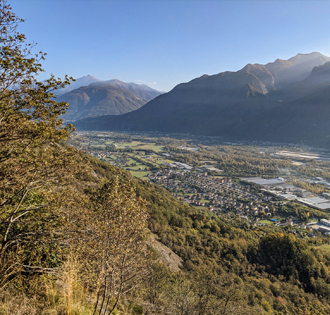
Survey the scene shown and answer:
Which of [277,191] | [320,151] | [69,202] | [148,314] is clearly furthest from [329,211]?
[320,151]

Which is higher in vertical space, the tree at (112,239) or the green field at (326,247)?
the tree at (112,239)

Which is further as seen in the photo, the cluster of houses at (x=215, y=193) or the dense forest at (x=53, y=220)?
the cluster of houses at (x=215, y=193)

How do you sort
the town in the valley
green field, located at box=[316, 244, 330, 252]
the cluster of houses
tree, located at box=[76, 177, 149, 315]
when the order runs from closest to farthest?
tree, located at box=[76, 177, 149, 315] → green field, located at box=[316, 244, 330, 252] → the town in the valley → the cluster of houses

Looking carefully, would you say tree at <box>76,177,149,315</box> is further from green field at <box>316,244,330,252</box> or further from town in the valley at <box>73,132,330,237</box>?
green field at <box>316,244,330,252</box>

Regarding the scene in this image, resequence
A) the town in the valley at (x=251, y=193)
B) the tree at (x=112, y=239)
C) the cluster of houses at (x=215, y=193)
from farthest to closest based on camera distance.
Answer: the cluster of houses at (x=215, y=193) < the town in the valley at (x=251, y=193) < the tree at (x=112, y=239)

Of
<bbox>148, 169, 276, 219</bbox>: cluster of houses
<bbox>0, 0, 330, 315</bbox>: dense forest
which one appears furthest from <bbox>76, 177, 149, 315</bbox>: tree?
<bbox>148, 169, 276, 219</bbox>: cluster of houses

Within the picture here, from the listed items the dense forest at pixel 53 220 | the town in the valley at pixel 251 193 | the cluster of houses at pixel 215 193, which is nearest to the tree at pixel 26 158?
the dense forest at pixel 53 220

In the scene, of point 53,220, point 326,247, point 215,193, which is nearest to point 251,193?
→ point 215,193

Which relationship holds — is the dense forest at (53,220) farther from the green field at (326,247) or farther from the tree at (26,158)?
the green field at (326,247)
